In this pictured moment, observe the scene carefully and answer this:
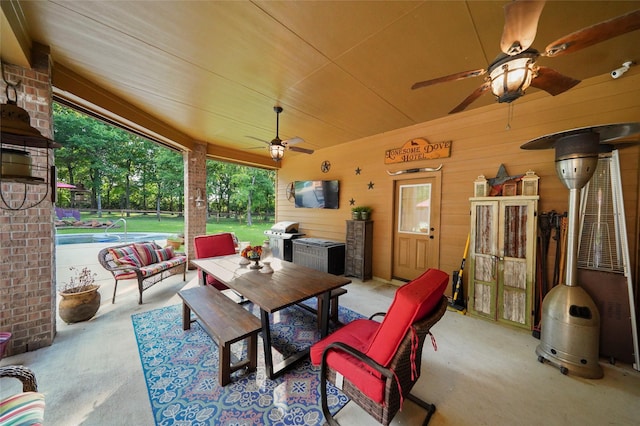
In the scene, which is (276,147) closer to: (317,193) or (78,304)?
(317,193)

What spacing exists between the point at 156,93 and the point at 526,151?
4.94 metres

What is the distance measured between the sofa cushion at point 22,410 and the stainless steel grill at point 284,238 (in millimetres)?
4520

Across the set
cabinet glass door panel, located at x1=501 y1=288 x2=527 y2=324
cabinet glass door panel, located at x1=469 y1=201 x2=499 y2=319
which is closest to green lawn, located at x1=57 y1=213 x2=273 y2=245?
cabinet glass door panel, located at x1=469 y1=201 x2=499 y2=319

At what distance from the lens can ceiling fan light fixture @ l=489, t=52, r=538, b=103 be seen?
1421 mm

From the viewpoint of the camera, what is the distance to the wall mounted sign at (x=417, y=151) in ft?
11.9

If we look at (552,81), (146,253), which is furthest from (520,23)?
(146,253)

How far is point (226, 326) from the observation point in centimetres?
191

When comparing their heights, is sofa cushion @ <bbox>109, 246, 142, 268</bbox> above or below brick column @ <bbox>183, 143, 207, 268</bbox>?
below

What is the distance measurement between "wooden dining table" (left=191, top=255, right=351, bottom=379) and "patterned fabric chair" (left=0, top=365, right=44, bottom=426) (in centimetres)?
115

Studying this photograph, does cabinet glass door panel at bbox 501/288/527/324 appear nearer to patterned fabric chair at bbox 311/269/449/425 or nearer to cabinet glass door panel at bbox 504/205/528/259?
cabinet glass door panel at bbox 504/205/528/259

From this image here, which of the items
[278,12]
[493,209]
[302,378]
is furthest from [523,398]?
[278,12]

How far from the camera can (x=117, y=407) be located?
1600 mm

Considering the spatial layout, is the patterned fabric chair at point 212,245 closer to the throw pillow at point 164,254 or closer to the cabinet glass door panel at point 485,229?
the throw pillow at point 164,254

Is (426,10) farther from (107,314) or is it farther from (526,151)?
(107,314)
